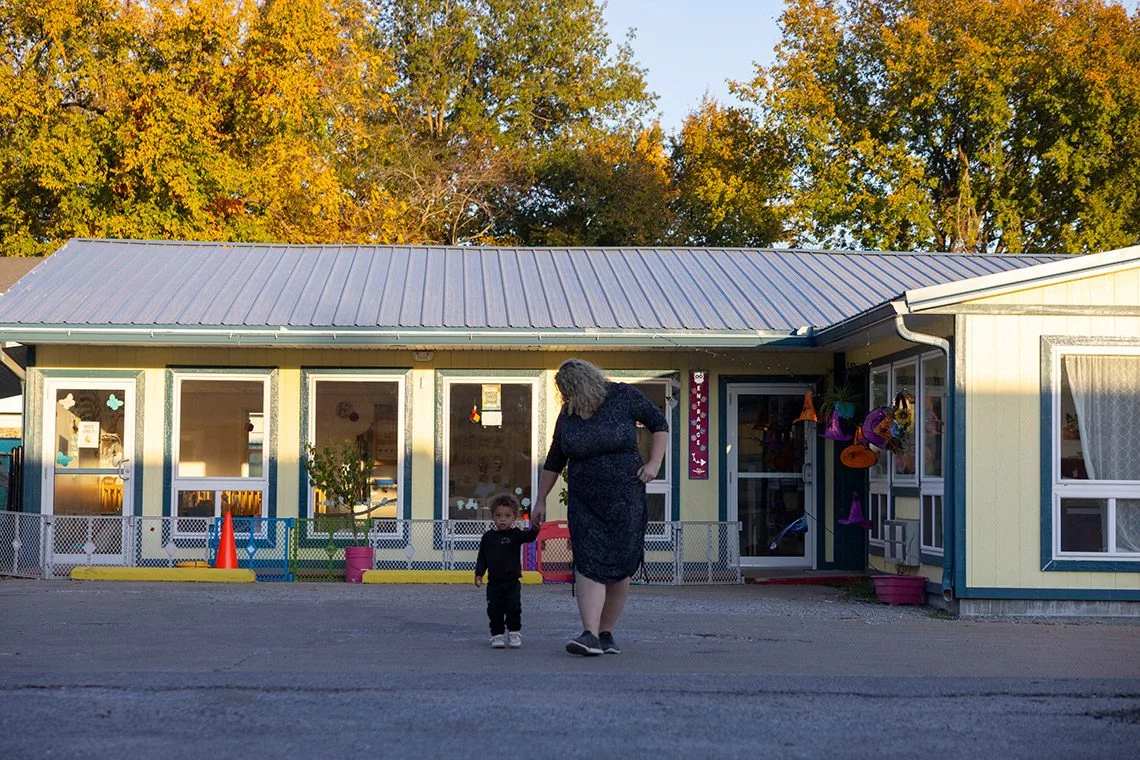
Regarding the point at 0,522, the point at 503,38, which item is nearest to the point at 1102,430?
the point at 0,522

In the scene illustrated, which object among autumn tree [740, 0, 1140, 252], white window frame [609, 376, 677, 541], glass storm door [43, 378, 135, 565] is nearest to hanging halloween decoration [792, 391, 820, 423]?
white window frame [609, 376, 677, 541]

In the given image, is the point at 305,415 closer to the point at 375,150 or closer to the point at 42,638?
the point at 42,638

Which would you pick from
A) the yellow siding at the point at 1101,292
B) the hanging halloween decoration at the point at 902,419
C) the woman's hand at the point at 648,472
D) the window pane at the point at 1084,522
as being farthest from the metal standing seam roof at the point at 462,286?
the woman's hand at the point at 648,472

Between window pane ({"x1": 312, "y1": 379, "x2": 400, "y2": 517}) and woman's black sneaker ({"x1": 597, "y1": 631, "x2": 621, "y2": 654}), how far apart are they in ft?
25.3

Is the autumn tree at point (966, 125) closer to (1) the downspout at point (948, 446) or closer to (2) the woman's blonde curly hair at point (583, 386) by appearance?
(1) the downspout at point (948, 446)

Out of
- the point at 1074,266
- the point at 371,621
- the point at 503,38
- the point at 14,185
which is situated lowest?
the point at 371,621

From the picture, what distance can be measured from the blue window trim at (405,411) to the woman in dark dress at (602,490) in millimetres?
7585

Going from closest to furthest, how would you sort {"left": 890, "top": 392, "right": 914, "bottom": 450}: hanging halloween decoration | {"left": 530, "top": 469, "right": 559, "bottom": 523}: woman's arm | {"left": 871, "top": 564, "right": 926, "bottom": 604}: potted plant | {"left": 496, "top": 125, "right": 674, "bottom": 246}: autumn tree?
1. {"left": 530, "top": 469, "right": 559, "bottom": 523}: woman's arm
2. {"left": 871, "top": 564, "right": 926, "bottom": 604}: potted plant
3. {"left": 890, "top": 392, "right": 914, "bottom": 450}: hanging halloween decoration
4. {"left": 496, "top": 125, "right": 674, "bottom": 246}: autumn tree

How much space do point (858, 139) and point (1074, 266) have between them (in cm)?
2185

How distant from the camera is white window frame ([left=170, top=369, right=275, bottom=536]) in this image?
629 inches

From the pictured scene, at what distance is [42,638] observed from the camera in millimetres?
9234

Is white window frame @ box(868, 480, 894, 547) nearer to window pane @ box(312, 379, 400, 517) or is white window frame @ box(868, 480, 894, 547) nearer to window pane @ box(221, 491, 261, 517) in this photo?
window pane @ box(312, 379, 400, 517)

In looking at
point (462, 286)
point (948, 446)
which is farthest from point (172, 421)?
point (948, 446)

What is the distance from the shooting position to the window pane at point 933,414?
1289cm
